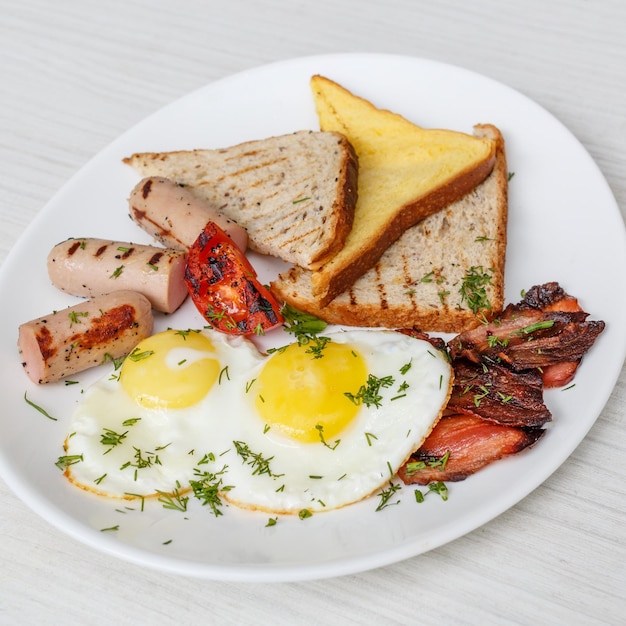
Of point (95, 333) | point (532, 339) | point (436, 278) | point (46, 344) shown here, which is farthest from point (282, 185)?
point (532, 339)

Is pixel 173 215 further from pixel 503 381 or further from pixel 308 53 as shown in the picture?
pixel 308 53

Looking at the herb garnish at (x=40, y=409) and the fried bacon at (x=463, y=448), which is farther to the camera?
the herb garnish at (x=40, y=409)

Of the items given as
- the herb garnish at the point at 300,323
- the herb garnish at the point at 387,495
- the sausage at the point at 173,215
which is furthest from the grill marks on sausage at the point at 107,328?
the herb garnish at the point at 387,495

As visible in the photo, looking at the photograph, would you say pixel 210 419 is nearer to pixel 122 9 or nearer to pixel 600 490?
pixel 600 490

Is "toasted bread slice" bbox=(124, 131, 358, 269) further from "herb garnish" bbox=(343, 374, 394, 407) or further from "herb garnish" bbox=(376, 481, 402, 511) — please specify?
"herb garnish" bbox=(376, 481, 402, 511)

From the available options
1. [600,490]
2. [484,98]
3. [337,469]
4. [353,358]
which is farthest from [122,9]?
[600,490]

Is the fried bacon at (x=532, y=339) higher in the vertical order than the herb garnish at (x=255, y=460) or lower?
higher

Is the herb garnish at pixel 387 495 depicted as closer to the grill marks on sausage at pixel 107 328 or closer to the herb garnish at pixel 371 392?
the herb garnish at pixel 371 392

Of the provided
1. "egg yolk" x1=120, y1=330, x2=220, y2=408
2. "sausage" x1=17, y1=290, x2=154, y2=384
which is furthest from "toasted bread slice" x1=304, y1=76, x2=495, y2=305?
"sausage" x1=17, y1=290, x2=154, y2=384
